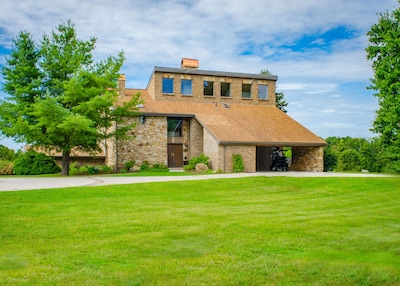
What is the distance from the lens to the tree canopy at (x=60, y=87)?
21.0 metres

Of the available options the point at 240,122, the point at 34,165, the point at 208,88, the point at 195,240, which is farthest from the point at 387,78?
the point at 34,165

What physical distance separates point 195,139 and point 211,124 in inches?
116

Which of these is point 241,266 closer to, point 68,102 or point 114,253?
point 114,253

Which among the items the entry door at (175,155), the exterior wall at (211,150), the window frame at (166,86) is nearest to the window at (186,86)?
the window frame at (166,86)

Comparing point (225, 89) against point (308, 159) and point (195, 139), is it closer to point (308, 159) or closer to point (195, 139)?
point (195, 139)

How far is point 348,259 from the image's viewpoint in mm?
5562

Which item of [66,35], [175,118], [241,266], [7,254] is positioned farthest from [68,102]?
[241,266]

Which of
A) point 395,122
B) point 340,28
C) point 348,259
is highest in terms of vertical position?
point 340,28

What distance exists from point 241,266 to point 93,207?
5.97 metres

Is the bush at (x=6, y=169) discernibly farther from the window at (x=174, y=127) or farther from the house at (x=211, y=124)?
the window at (x=174, y=127)

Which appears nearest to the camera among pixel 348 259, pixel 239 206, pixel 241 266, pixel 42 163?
pixel 241 266

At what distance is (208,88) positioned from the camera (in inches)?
1210

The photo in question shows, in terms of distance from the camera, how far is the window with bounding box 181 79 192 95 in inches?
1183

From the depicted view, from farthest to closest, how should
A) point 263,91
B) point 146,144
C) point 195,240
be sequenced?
point 263,91 < point 146,144 < point 195,240
